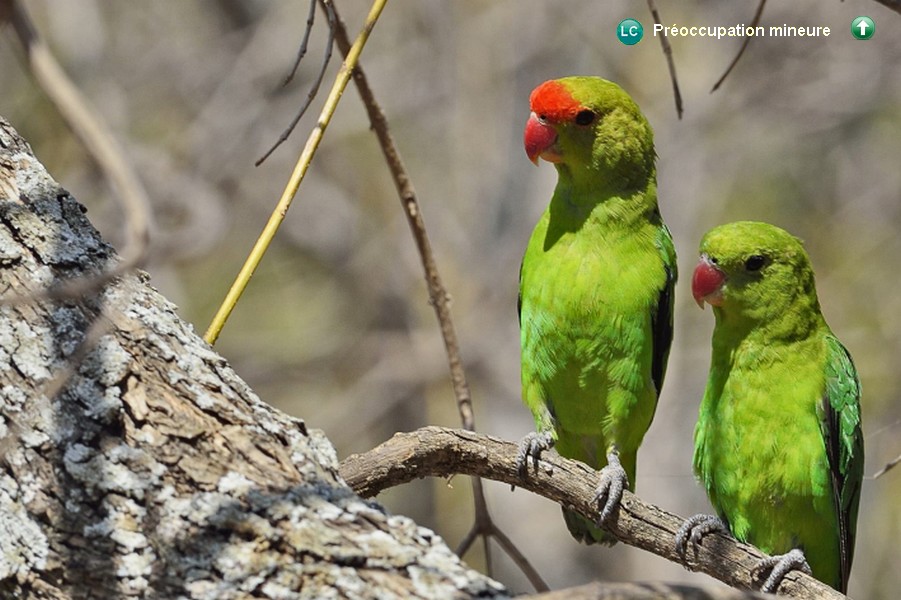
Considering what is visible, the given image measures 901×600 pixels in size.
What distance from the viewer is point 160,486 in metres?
1.80

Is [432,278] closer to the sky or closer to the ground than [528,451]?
closer to the sky

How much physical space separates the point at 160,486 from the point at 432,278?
1377 mm

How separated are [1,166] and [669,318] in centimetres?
222

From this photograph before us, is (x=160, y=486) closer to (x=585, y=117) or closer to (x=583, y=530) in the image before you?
(x=583, y=530)

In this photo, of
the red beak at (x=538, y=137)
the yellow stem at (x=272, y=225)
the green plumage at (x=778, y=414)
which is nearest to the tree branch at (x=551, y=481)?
the yellow stem at (x=272, y=225)

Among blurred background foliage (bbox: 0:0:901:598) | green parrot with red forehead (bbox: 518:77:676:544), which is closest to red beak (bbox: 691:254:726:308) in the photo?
green parrot with red forehead (bbox: 518:77:676:544)

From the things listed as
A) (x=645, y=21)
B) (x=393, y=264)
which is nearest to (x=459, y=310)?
(x=393, y=264)

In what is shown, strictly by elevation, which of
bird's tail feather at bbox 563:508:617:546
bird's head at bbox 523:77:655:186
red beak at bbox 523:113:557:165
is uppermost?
bird's head at bbox 523:77:655:186

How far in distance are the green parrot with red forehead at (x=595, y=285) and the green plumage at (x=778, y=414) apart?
22 cm

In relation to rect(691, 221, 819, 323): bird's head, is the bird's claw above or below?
below

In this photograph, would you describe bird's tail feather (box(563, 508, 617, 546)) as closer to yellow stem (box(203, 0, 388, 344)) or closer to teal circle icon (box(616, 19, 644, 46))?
yellow stem (box(203, 0, 388, 344))

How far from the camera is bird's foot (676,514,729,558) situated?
2.64 metres

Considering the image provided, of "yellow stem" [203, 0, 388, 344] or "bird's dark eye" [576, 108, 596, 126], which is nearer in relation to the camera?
"yellow stem" [203, 0, 388, 344]

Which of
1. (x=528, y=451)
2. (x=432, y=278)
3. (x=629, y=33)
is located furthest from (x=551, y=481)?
(x=629, y=33)
